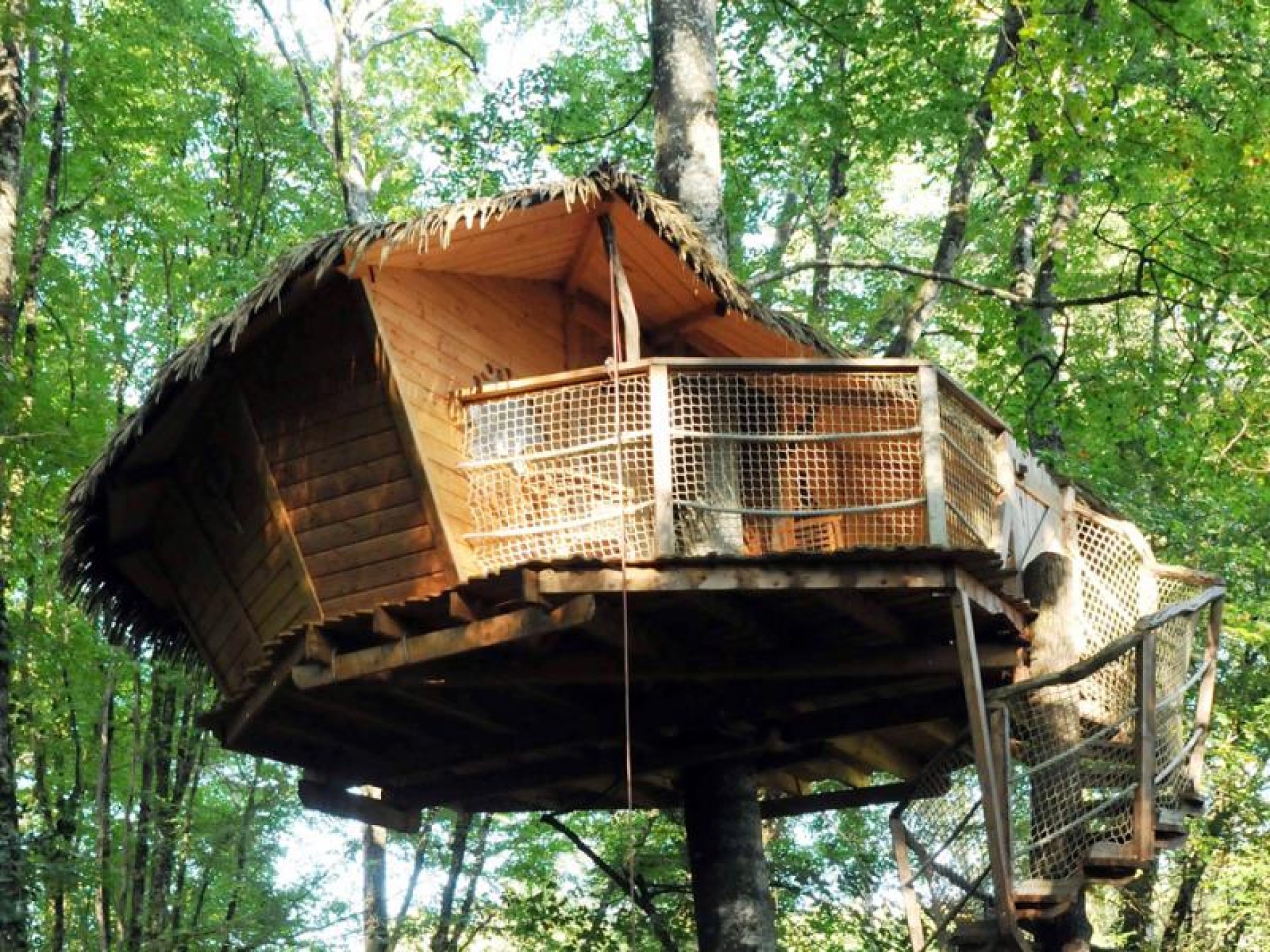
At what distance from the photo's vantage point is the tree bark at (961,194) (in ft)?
46.1

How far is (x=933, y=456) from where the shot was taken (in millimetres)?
8883

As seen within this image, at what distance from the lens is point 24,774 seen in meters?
20.3

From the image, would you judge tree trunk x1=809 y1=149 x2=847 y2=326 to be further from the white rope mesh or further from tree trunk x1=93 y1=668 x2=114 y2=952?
tree trunk x1=93 y1=668 x2=114 y2=952

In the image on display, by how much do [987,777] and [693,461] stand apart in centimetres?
234

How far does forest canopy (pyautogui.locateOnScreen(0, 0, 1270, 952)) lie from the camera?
13789 millimetres

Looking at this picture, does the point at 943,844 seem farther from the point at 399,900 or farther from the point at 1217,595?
the point at 399,900

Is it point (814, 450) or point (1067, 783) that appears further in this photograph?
point (1067, 783)

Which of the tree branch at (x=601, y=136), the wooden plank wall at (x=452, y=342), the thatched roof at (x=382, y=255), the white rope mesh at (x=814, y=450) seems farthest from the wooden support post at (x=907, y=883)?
the tree branch at (x=601, y=136)

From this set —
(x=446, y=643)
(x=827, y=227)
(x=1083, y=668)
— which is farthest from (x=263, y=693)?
(x=827, y=227)

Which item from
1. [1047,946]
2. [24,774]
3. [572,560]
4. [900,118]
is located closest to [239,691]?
[572,560]

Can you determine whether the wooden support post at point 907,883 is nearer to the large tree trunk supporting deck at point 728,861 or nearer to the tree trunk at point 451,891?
the large tree trunk supporting deck at point 728,861

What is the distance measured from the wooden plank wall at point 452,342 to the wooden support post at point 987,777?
2.66 m

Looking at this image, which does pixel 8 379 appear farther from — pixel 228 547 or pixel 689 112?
pixel 689 112

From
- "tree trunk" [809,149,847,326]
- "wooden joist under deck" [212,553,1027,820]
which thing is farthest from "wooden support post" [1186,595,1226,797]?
"tree trunk" [809,149,847,326]
